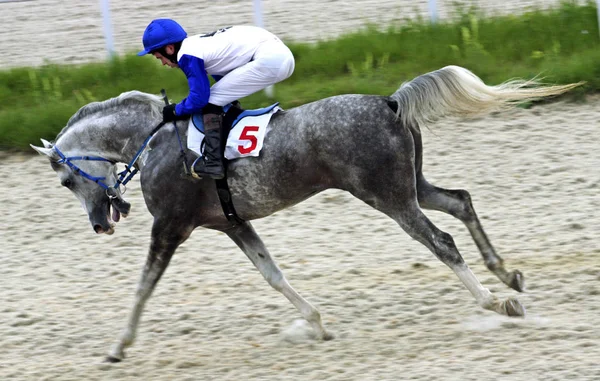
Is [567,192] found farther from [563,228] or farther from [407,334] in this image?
[407,334]

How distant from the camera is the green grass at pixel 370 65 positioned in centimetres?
1032

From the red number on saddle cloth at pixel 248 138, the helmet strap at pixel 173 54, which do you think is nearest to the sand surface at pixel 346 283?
the red number on saddle cloth at pixel 248 138

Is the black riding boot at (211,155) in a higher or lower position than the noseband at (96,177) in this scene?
higher

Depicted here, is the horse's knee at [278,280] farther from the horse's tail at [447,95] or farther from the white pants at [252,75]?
the horse's tail at [447,95]

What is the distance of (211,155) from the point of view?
19.8 feet

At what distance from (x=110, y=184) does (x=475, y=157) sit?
13.0ft

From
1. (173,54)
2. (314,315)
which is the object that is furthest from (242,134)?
(314,315)

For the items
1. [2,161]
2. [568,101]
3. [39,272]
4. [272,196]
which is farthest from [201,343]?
[568,101]

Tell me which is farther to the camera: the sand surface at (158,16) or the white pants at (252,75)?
the sand surface at (158,16)

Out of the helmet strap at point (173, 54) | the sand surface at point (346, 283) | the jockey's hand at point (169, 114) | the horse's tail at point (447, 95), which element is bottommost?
the sand surface at point (346, 283)

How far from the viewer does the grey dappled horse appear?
5.91 metres

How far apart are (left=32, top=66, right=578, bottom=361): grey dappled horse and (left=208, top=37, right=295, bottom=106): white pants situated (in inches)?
10.0

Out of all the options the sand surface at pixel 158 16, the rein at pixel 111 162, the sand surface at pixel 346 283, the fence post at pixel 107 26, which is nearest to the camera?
the sand surface at pixel 346 283

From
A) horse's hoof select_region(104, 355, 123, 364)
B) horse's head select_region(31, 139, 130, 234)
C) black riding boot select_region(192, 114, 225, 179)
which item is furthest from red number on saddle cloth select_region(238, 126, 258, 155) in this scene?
horse's hoof select_region(104, 355, 123, 364)
